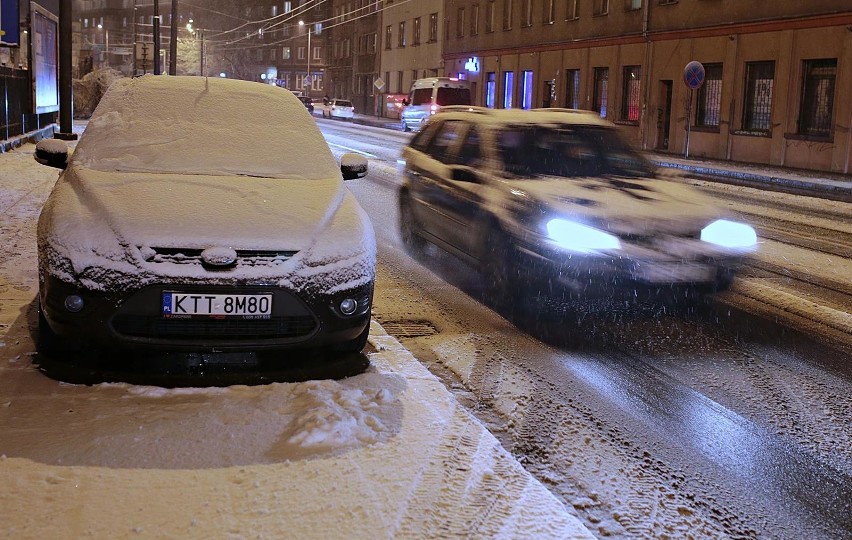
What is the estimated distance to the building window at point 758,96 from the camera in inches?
1112

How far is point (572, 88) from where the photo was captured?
40.0 meters

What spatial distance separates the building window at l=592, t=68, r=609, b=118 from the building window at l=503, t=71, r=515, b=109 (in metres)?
8.24

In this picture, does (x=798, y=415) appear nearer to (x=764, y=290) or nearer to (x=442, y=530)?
(x=442, y=530)

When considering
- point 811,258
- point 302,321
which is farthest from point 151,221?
point 811,258

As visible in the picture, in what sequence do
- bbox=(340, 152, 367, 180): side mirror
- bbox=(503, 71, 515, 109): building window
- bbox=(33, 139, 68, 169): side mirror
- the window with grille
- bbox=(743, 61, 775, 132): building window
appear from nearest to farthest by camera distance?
bbox=(33, 139, 68, 169): side mirror
bbox=(340, 152, 367, 180): side mirror
bbox=(743, 61, 775, 132): building window
the window with grille
bbox=(503, 71, 515, 109): building window

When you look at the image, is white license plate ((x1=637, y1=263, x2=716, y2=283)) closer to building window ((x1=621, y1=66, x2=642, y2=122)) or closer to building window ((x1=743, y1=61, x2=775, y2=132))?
building window ((x1=743, y1=61, x2=775, y2=132))

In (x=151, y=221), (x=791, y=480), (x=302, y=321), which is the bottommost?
(x=791, y=480)

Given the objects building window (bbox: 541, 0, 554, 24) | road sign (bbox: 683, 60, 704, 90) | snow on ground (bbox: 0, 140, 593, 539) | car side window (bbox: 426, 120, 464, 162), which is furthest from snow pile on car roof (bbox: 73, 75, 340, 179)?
building window (bbox: 541, 0, 554, 24)

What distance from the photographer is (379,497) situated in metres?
3.75

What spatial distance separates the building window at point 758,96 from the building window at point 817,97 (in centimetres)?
120

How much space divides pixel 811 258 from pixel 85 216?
826cm

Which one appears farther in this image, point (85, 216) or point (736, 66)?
point (736, 66)

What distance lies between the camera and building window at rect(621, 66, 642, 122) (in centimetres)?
3506

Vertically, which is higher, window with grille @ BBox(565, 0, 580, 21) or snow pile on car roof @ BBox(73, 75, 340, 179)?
window with grille @ BBox(565, 0, 580, 21)
